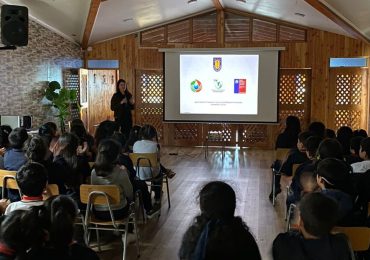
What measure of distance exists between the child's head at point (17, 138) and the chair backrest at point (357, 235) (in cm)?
269

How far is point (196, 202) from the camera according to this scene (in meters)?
2.18

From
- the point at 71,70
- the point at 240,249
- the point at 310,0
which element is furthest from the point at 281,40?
the point at 240,249

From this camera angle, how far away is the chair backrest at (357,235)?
242 centimetres

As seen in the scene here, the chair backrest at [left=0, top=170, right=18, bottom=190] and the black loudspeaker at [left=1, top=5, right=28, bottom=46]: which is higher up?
the black loudspeaker at [left=1, top=5, right=28, bottom=46]

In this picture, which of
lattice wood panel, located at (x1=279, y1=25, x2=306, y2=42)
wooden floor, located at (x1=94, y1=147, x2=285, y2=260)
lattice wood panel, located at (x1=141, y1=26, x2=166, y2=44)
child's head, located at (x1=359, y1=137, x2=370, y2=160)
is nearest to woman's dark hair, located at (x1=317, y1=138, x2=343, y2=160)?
child's head, located at (x1=359, y1=137, x2=370, y2=160)

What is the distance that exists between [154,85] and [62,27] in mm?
2606

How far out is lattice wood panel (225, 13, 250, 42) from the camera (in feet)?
33.1

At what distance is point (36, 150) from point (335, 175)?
2.19 meters

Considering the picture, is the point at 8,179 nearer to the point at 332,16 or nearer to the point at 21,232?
the point at 21,232

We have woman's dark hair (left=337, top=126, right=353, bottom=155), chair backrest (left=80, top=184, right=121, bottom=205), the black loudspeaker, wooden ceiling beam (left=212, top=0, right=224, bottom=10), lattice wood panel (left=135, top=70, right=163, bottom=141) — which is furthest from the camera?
lattice wood panel (left=135, top=70, right=163, bottom=141)

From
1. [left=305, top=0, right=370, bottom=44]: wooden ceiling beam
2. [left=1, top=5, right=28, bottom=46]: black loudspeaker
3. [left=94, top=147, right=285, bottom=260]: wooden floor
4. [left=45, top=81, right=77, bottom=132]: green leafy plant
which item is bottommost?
[left=94, top=147, right=285, bottom=260]: wooden floor

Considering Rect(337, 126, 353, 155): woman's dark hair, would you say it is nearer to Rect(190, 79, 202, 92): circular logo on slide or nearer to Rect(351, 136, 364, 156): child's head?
Rect(351, 136, 364, 156): child's head

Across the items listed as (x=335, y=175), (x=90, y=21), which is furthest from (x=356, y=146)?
(x=90, y=21)

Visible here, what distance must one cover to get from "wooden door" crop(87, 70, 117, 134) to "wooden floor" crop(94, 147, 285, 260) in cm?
257
